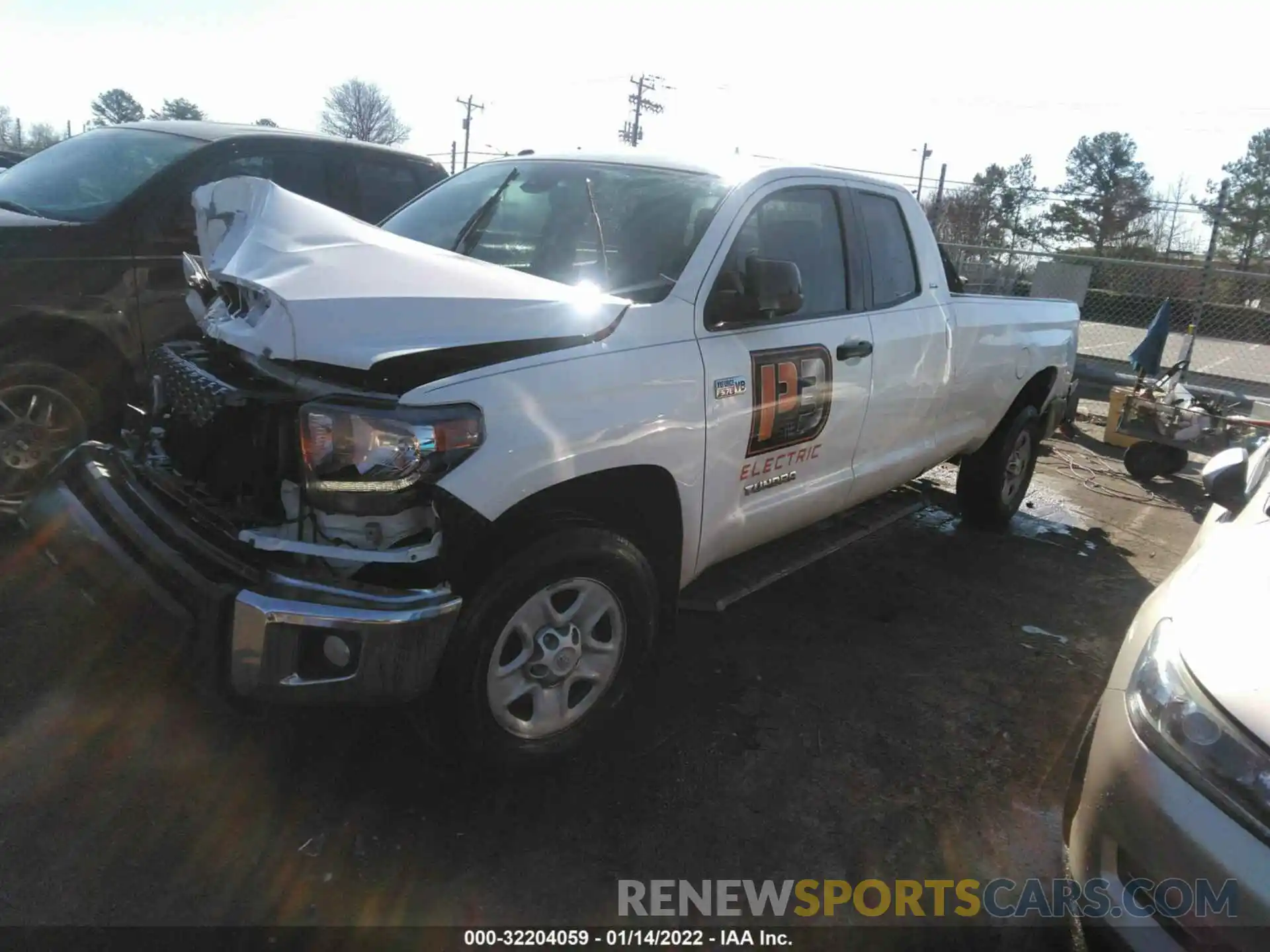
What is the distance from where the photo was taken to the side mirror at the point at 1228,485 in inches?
126

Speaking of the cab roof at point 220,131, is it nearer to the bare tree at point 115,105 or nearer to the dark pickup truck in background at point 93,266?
the dark pickup truck in background at point 93,266

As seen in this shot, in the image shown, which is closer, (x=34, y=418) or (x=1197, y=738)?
(x=1197, y=738)

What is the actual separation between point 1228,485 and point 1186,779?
164 centimetres

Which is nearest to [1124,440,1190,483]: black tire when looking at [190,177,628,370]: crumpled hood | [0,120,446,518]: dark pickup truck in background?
[190,177,628,370]: crumpled hood

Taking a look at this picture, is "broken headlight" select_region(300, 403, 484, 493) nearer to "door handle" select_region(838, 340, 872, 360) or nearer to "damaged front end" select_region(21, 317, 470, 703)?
"damaged front end" select_region(21, 317, 470, 703)

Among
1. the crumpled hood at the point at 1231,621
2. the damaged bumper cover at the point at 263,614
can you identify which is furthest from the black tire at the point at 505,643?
the crumpled hood at the point at 1231,621

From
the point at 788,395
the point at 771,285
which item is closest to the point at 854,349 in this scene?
the point at 788,395

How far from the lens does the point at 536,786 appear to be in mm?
2889

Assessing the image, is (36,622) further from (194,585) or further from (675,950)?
(675,950)

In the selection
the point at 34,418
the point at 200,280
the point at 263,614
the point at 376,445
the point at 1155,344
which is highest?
the point at 200,280

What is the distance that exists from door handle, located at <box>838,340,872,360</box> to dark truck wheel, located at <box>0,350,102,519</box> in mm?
3500

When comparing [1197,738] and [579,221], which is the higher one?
[579,221]

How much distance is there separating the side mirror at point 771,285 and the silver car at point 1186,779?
1.47 m

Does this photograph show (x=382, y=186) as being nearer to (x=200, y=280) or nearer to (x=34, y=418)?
(x=34, y=418)
